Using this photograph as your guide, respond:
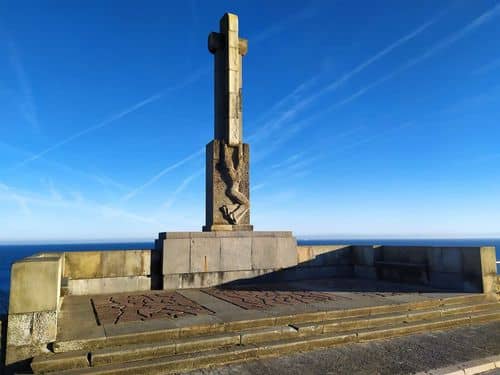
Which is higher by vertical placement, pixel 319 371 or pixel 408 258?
pixel 408 258

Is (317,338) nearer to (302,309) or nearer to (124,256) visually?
(302,309)

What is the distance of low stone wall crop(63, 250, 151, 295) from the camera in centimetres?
841

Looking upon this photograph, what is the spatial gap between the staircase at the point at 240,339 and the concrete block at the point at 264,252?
14.5ft

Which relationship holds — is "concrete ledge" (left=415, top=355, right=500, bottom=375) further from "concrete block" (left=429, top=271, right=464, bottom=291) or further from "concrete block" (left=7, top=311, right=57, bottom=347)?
"concrete block" (left=7, top=311, right=57, bottom=347)

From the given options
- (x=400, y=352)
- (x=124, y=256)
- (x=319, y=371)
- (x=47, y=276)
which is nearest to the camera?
(x=319, y=371)

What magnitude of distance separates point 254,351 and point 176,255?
494 cm

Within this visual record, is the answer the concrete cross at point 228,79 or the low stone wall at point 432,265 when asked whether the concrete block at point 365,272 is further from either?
the concrete cross at point 228,79

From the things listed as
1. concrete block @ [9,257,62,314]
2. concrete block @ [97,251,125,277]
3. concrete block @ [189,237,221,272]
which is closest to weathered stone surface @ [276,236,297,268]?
concrete block @ [189,237,221,272]

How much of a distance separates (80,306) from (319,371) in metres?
4.70

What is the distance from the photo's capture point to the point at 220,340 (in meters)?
4.83

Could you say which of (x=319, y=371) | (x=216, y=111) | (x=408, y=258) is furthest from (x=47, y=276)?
(x=408, y=258)

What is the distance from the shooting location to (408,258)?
34.3ft

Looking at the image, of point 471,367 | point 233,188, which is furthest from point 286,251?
point 471,367

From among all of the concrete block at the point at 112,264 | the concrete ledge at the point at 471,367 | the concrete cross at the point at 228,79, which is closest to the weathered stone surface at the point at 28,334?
the concrete block at the point at 112,264
